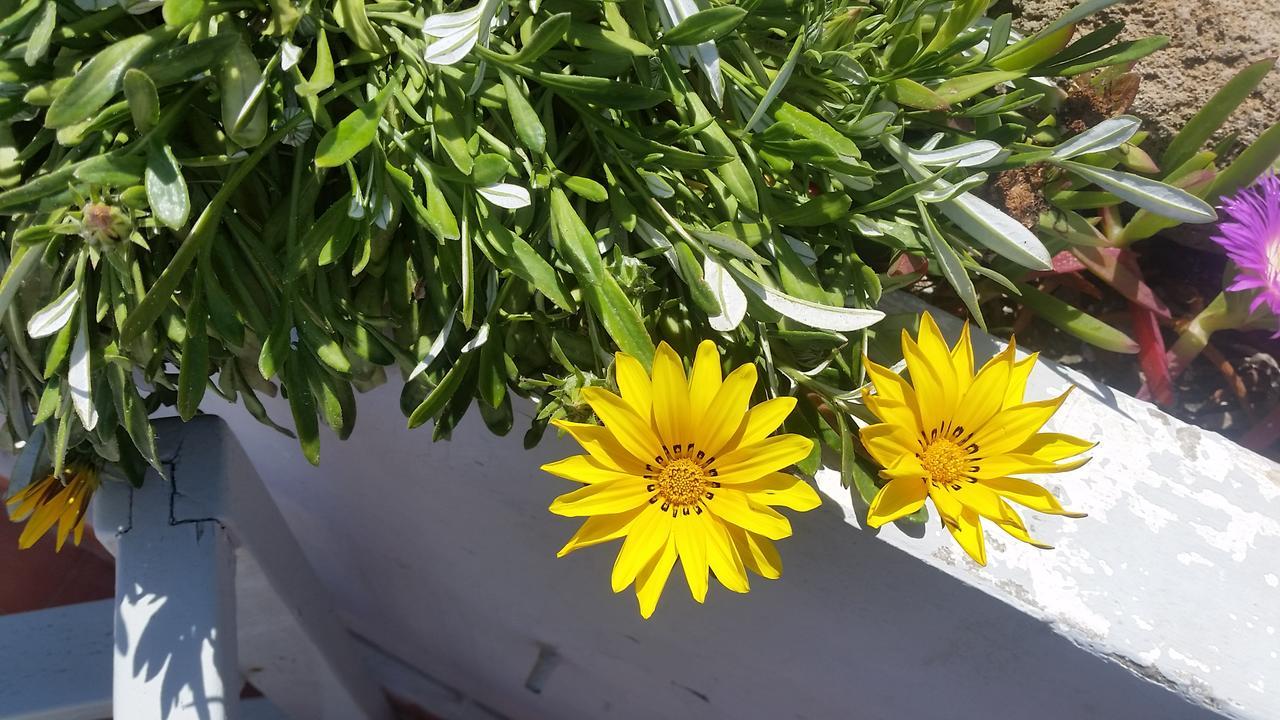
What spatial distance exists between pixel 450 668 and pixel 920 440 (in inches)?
49.1

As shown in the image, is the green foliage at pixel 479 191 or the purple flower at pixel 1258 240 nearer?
the green foliage at pixel 479 191

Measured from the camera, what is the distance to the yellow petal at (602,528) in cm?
62

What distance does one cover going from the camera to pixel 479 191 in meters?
0.65

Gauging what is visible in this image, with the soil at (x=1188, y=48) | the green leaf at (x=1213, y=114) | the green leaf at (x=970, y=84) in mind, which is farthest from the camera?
the soil at (x=1188, y=48)

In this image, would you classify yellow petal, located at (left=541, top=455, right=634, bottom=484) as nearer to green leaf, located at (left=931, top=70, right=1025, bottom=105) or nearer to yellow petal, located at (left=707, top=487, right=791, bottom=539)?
yellow petal, located at (left=707, top=487, right=791, bottom=539)

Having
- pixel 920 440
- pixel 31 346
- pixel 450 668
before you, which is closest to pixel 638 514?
pixel 920 440

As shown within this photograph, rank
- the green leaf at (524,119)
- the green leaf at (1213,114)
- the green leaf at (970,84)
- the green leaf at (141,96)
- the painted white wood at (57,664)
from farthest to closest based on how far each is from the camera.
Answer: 1. the painted white wood at (57,664)
2. the green leaf at (1213,114)
3. the green leaf at (970,84)
4. the green leaf at (524,119)
5. the green leaf at (141,96)

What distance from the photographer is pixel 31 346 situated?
767 millimetres

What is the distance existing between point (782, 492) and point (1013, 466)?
17cm

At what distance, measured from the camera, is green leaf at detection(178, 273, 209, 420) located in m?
0.66

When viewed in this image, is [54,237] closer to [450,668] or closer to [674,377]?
[674,377]

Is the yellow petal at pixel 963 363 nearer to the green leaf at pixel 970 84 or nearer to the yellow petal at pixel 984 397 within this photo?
the yellow petal at pixel 984 397

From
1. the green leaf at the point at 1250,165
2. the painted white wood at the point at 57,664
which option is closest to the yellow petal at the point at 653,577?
the green leaf at the point at 1250,165

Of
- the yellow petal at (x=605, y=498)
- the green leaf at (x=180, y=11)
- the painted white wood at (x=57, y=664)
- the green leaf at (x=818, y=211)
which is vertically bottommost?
the painted white wood at (x=57, y=664)
